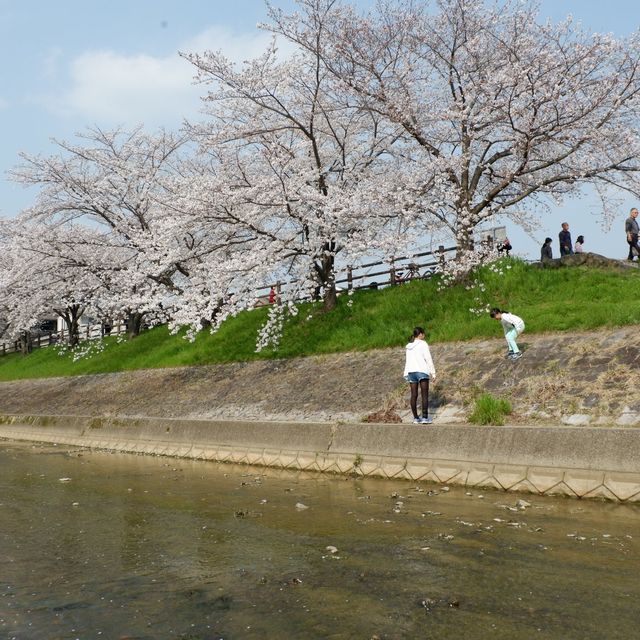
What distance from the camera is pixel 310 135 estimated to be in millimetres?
21234

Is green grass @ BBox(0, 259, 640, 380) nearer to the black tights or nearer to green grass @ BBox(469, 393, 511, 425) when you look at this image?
green grass @ BBox(469, 393, 511, 425)

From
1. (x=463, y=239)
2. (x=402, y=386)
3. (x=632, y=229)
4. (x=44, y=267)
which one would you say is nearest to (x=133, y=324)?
(x=44, y=267)

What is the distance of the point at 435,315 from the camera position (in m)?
19.9

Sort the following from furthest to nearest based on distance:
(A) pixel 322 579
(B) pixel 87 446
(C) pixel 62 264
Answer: (C) pixel 62 264, (B) pixel 87 446, (A) pixel 322 579

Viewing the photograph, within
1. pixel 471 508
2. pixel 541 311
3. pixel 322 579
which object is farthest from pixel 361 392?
pixel 322 579

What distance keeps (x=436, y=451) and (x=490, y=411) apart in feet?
4.97

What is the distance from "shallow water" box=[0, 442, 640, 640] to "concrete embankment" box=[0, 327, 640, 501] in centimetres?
63

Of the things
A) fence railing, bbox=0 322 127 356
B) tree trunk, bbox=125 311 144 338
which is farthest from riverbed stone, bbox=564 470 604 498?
fence railing, bbox=0 322 127 356

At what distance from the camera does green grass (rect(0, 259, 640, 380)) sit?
16234 millimetres

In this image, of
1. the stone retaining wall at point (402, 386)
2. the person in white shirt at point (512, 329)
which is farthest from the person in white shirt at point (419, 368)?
the person in white shirt at point (512, 329)

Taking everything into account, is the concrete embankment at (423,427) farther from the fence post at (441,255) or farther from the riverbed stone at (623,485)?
the fence post at (441,255)

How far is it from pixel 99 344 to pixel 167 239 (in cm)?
1389

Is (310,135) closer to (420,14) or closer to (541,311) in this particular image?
(420,14)

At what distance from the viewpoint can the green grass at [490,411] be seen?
12.1m
